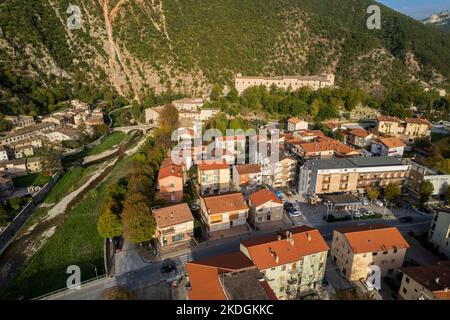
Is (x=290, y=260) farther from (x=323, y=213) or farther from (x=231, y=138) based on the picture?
(x=231, y=138)

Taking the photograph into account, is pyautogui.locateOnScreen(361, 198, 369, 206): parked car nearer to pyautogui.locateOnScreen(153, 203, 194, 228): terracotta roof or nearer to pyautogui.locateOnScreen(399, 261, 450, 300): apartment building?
pyautogui.locateOnScreen(399, 261, 450, 300): apartment building

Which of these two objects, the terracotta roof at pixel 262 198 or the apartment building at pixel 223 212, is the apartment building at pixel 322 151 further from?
the apartment building at pixel 223 212

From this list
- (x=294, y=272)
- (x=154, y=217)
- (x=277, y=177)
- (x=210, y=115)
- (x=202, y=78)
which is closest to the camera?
(x=294, y=272)

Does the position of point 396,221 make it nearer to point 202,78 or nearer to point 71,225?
point 71,225

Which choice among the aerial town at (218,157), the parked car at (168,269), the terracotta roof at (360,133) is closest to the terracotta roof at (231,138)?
the aerial town at (218,157)

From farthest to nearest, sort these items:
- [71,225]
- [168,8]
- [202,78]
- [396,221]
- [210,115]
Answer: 1. [168,8]
2. [202,78]
3. [210,115]
4. [71,225]
5. [396,221]

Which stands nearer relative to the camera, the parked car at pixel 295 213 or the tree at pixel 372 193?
the parked car at pixel 295 213
